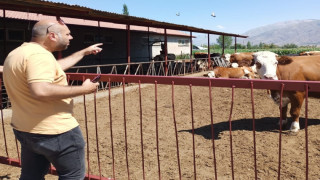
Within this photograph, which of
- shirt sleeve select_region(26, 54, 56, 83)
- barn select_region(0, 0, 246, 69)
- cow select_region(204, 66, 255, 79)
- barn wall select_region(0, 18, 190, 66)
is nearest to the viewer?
shirt sleeve select_region(26, 54, 56, 83)

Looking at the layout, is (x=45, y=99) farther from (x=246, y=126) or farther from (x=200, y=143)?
(x=246, y=126)

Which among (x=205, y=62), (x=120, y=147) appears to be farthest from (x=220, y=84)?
(x=205, y=62)

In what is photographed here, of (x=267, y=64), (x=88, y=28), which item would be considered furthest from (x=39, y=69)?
(x=88, y=28)

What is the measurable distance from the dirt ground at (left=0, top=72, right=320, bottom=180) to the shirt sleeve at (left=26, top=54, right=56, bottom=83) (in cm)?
102

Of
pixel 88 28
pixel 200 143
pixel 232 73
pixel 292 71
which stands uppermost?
pixel 88 28

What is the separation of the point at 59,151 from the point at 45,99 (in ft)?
1.15

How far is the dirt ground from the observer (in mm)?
3590

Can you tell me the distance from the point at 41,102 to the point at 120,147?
2.92 metres

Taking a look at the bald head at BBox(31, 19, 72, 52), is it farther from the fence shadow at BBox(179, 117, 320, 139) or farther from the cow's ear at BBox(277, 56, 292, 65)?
the cow's ear at BBox(277, 56, 292, 65)

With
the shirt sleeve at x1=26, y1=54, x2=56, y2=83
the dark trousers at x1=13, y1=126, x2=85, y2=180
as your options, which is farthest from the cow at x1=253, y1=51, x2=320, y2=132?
the shirt sleeve at x1=26, y1=54, x2=56, y2=83

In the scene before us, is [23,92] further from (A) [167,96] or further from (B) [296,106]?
(A) [167,96]

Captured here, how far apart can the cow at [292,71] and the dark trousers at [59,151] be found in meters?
3.96

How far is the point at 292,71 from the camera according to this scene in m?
5.12

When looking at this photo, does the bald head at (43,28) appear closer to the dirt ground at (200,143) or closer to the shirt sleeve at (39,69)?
the shirt sleeve at (39,69)
